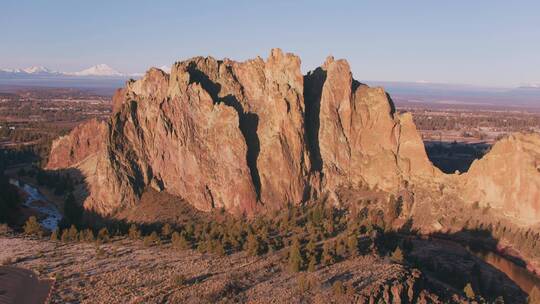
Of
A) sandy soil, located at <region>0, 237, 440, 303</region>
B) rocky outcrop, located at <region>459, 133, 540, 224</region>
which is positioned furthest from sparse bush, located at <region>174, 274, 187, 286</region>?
rocky outcrop, located at <region>459, 133, 540, 224</region>

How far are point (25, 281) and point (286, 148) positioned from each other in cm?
4010

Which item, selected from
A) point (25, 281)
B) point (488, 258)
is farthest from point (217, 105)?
point (488, 258)

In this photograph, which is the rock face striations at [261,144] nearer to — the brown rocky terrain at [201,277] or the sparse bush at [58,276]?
the brown rocky terrain at [201,277]

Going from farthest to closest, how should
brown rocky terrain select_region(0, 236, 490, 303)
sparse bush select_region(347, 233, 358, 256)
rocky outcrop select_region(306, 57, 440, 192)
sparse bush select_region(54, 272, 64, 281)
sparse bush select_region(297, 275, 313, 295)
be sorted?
rocky outcrop select_region(306, 57, 440, 192) < sparse bush select_region(347, 233, 358, 256) < sparse bush select_region(54, 272, 64, 281) < sparse bush select_region(297, 275, 313, 295) < brown rocky terrain select_region(0, 236, 490, 303)

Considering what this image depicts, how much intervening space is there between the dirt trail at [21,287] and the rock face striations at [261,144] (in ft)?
76.8

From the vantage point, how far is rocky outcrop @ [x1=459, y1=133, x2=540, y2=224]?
6644 centimetres

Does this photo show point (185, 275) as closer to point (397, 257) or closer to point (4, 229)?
point (397, 257)

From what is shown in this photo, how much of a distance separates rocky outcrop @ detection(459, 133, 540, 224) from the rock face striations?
0.50 feet

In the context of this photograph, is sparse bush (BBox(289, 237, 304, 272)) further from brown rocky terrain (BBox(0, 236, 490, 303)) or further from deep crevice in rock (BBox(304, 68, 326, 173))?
deep crevice in rock (BBox(304, 68, 326, 173))

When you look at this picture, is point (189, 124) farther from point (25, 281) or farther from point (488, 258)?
point (488, 258)

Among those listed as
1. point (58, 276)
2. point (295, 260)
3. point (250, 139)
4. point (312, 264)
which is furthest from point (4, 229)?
point (312, 264)

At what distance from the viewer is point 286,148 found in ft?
242

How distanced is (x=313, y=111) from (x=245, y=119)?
1252 centimetres

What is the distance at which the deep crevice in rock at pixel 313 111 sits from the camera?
258ft
